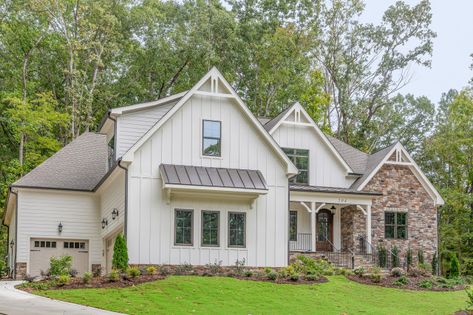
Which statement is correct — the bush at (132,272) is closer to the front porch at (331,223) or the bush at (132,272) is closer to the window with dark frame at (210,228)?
the window with dark frame at (210,228)

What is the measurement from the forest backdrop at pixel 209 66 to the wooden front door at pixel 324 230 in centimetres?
1323

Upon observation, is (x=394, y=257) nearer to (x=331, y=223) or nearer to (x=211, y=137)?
(x=331, y=223)

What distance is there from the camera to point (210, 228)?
2562 cm

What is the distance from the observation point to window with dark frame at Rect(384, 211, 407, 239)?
3288 centimetres

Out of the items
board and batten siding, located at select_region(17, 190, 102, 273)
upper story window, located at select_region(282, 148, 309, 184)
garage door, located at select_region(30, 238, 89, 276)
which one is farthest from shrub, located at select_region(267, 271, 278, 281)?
upper story window, located at select_region(282, 148, 309, 184)

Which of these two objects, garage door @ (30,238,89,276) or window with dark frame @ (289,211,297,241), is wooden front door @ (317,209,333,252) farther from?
garage door @ (30,238,89,276)

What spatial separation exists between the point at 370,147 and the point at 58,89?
69.4 ft

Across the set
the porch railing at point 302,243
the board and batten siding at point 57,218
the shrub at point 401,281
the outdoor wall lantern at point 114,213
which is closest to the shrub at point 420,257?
the porch railing at point 302,243

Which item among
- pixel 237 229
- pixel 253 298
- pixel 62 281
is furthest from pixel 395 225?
pixel 62 281

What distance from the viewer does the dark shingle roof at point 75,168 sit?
2908 cm

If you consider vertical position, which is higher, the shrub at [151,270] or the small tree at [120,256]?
the small tree at [120,256]

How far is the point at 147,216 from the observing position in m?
24.8

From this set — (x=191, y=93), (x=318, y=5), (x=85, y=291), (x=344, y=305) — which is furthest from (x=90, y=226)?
(x=318, y=5)

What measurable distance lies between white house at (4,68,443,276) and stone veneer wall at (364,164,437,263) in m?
0.12
